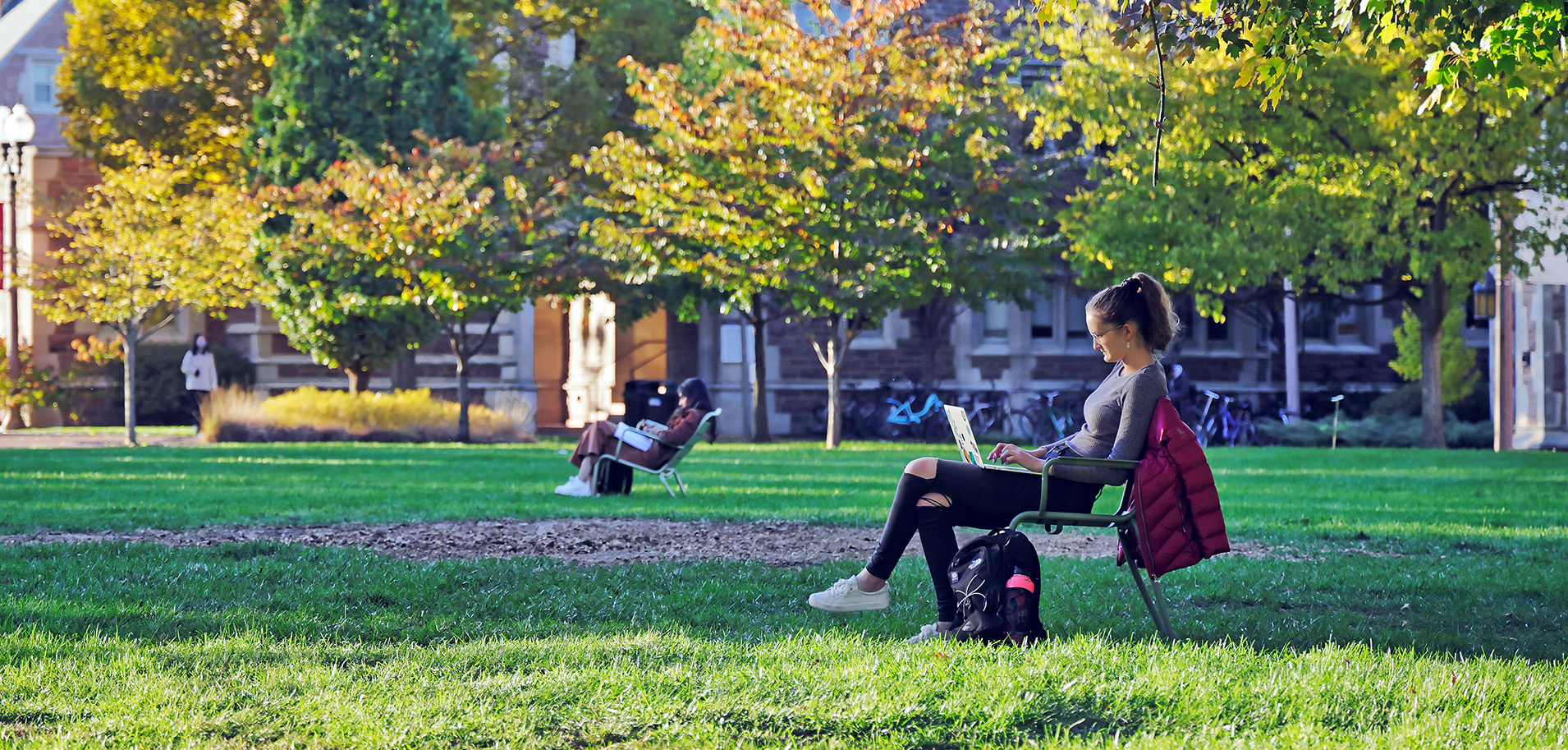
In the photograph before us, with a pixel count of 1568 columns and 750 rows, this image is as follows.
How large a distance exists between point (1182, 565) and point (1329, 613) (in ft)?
4.98

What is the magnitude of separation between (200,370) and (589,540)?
65.1ft

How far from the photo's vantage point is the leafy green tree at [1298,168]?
60.8ft

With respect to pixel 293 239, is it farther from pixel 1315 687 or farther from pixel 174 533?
pixel 1315 687

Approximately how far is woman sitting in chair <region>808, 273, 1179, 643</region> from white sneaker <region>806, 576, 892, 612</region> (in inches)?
8.0

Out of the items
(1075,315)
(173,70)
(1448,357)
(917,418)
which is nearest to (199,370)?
(173,70)

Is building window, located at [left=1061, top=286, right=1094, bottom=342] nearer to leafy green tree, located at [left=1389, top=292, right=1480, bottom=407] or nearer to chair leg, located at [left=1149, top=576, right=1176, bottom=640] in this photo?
leafy green tree, located at [left=1389, top=292, right=1480, bottom=407]

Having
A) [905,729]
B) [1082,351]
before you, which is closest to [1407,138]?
[1082,351]

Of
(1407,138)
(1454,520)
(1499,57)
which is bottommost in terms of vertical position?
(1454,520)

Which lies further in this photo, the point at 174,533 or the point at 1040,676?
the point at 174,533

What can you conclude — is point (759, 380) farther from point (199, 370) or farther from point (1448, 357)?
point (1448, 357)

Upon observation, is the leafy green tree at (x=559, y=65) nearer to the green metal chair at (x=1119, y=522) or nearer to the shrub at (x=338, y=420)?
the shrub at (x=338, y=420)

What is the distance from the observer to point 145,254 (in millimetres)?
21984

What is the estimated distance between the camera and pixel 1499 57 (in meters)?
5.24

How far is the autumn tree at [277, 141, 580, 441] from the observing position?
21938mm
